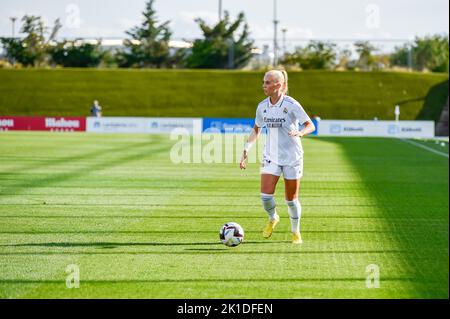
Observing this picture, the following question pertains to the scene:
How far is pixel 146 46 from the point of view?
79188 millimetres

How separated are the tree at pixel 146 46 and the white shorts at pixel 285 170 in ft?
222

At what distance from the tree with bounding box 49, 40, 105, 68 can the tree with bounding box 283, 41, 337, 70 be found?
55.7 feet

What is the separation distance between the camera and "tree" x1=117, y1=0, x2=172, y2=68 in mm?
78812

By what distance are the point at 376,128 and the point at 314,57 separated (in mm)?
21164

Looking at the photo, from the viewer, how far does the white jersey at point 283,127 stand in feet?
38.9

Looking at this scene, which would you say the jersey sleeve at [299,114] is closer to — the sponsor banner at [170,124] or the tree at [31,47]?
the sponsor banner at [170,124]

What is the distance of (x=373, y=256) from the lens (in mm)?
10930

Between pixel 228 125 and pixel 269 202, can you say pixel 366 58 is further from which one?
pixel 269 202

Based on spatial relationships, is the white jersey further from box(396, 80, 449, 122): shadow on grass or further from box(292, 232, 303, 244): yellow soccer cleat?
box(396, 80, 449, 122): shadow on grass

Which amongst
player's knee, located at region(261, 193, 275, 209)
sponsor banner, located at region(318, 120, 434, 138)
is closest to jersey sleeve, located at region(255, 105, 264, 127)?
player's knee, located at region(261, 193, 275, 209)

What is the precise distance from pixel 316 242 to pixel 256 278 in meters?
2.76

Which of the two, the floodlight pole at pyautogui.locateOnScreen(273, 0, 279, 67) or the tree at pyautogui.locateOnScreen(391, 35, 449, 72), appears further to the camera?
the tree at pyautogui.locateOnScreen(391, 35, 449, 72)
